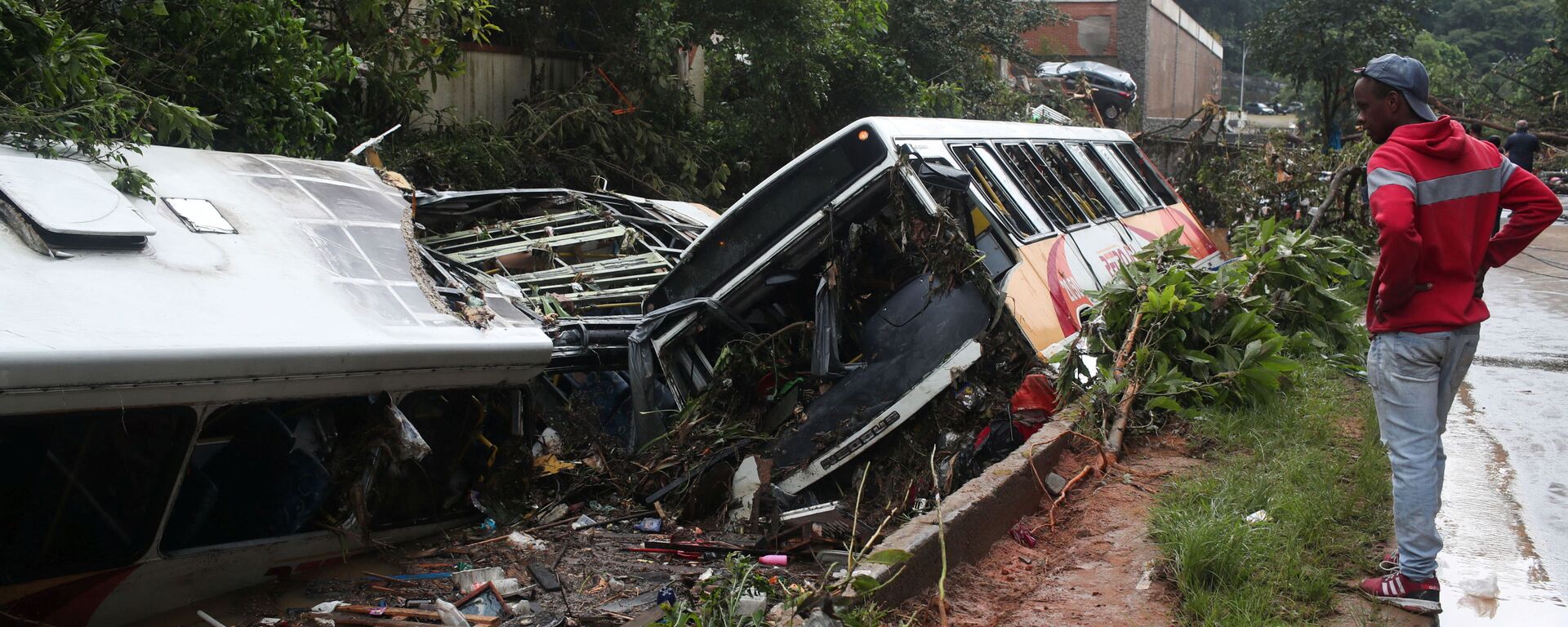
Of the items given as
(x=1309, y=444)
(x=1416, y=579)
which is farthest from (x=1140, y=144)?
(x=1416, y=579)

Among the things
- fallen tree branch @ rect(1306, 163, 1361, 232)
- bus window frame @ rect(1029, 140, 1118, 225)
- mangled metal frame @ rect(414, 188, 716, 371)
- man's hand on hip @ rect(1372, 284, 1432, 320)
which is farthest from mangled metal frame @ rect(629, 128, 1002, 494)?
fallen tree branch @ rect(1306, 163, 1361, 232)

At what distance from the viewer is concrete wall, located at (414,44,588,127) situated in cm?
1120

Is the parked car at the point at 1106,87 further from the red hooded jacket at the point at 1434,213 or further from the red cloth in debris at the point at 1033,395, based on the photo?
the red hooded jacket at the point at 1434,213

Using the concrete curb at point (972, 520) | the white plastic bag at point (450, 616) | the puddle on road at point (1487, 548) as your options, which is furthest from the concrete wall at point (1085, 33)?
the white plastic bag at point (450, 616)

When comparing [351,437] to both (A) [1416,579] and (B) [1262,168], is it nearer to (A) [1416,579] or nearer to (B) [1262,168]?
(A) [1416,579]

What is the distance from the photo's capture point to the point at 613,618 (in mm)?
A: 4180

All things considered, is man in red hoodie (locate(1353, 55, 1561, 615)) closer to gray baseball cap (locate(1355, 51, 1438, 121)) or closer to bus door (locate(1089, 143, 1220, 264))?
gray baseball cap (locate(1355, 51, 1438, 121))

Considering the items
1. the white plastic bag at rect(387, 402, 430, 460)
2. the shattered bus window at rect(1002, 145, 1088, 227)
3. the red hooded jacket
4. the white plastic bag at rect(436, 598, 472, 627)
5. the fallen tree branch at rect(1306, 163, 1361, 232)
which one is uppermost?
the red hooded jacket

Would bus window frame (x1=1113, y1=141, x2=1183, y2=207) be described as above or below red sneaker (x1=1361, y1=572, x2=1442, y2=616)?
below

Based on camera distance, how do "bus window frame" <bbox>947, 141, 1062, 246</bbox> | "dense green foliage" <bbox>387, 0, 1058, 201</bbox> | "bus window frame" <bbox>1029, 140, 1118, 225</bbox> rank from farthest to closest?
1. "dense green foliage" <bbox>387, 0, 1058, 201</bbox>
2. "bus window frame" <bbox>1029, 140, 1118, 225</bbox>
3. "bus window frame" <bbox>947, 141, 1062, 246</bbox>

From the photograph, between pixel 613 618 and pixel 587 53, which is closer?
pixel 613 618

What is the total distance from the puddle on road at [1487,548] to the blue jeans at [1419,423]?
1.04ft

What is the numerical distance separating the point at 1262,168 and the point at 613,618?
1291 centimetres

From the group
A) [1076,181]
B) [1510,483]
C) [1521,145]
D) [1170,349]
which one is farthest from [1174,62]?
[1510,483]
